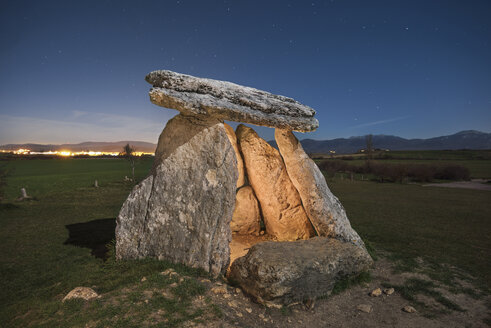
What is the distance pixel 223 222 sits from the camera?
7840mm

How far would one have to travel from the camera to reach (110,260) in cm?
770

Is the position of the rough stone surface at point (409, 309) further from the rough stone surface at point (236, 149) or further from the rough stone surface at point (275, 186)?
the rough stone surface at point (236, 149)

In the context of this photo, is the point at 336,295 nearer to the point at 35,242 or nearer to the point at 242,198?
the point at 242,198

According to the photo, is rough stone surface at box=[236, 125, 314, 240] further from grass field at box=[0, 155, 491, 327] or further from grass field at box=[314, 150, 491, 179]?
grass field at box=[314, 150, 491, 179]

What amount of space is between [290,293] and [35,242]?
10691 mm

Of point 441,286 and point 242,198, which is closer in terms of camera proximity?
point 441,286

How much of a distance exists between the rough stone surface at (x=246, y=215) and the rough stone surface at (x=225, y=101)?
14.1 feet

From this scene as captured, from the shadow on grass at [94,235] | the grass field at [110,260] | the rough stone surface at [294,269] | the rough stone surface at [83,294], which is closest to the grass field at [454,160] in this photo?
the grass field at [110,260]

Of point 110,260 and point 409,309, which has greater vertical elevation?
point 110,260

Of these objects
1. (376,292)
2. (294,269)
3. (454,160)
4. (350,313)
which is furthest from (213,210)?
(454,160)

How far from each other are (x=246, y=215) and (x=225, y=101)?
5.97 meters

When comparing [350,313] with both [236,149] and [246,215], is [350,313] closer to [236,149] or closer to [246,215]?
[246,215]

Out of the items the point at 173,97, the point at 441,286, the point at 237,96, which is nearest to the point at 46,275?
Result: the point at 173,97

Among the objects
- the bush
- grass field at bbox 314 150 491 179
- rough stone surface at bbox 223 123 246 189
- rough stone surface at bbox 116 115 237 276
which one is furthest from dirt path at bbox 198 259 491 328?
grass field at bbox 314 150 491 179
